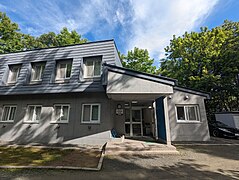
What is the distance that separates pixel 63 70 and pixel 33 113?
404 cm

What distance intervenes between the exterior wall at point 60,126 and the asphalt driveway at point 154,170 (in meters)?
2.65

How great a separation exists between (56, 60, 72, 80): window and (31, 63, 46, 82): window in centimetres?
160

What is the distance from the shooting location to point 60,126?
8.29 metres

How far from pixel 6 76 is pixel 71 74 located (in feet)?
20.3

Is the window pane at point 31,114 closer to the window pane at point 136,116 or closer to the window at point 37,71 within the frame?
the window at point 37,71

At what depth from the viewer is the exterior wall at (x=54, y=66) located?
8360 millimetres

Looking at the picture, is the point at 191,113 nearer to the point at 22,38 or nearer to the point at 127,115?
the point at 127,115

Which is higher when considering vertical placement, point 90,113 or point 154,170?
point 90,113

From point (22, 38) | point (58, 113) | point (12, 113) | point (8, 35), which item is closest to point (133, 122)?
point (58, 113)

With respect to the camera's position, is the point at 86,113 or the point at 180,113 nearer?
the point at 86,113

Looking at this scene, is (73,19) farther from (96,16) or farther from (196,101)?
(196,101)

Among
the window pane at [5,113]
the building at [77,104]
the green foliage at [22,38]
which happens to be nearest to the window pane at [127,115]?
the building at [77,104]

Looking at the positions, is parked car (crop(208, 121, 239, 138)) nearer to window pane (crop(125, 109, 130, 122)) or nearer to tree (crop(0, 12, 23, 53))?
window pane (crop(125, 109, 130, 122))

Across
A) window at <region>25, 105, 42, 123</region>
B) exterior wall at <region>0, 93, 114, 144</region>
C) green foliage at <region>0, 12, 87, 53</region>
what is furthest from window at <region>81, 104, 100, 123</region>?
green foliage at <region>0, 12, 87, 53</region>
